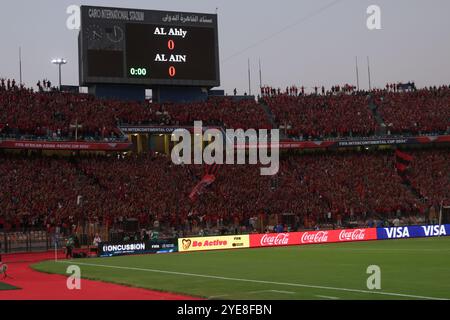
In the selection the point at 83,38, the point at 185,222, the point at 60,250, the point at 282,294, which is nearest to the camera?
the point at 282,294

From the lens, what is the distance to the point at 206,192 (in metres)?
61.7

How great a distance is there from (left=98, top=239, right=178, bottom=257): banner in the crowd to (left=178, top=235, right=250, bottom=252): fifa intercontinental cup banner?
697 mm

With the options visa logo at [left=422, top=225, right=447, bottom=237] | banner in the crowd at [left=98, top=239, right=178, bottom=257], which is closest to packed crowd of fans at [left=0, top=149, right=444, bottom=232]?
banner in the crowd at [left=98, top=239, right=178, bottom=257]

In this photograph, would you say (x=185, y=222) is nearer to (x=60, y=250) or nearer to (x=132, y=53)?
(x=60, y=250)

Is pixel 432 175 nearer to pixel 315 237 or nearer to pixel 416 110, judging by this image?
pixel 416 110

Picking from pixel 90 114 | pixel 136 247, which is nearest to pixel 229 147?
pixel 90 114

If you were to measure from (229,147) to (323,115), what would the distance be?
1287cm

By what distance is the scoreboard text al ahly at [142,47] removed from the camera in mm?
65250

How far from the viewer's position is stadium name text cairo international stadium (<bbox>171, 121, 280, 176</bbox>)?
66.4m

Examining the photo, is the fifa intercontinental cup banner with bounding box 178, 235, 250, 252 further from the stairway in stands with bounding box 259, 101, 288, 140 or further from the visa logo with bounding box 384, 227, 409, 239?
the stairway in stands with bounding box 259, 101, 288, 140

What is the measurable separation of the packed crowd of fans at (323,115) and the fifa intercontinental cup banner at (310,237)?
21.0 metres

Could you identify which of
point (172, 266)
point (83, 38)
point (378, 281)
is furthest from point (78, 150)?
point (378, 281)
